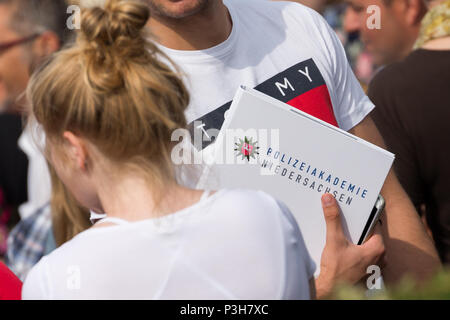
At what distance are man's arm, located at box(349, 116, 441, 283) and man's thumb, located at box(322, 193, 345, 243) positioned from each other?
0.37 meters

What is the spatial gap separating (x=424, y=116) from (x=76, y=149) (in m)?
1.58

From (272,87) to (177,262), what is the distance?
73 cm

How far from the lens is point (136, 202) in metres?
1.36

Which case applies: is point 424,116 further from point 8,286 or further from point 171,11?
point 8,286

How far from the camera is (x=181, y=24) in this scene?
6.16ft

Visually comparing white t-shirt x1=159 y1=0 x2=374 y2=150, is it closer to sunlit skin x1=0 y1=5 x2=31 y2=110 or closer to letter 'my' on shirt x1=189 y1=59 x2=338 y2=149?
letter 'my' on shirt x1=189 y1=59 x2=338 y2=149

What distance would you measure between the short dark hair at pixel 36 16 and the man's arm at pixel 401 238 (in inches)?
94.0

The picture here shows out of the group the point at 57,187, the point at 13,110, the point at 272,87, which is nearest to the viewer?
the point at 272,87

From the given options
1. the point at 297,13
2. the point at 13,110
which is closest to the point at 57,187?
the point at 297,13

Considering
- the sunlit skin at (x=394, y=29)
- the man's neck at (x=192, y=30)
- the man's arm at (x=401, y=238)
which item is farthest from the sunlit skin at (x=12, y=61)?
the man's arm at (x=401, y=238)

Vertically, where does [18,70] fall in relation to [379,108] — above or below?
below

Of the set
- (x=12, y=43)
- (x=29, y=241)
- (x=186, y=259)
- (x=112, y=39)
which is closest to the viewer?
(x=186, y=259)

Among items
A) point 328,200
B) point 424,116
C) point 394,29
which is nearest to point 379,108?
point 424,116

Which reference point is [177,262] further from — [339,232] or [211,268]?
[339,232]
